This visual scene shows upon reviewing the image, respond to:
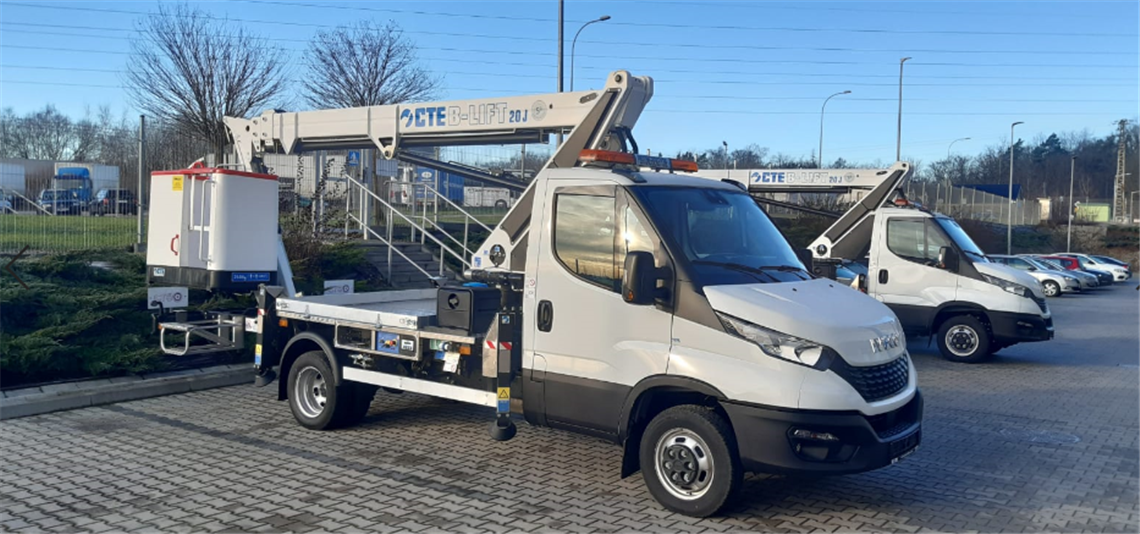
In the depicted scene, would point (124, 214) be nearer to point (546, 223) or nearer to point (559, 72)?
point (559, 72)

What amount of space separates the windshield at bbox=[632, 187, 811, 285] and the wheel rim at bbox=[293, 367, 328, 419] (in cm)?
393

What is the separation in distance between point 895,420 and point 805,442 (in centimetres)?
88

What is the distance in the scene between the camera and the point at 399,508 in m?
6.19

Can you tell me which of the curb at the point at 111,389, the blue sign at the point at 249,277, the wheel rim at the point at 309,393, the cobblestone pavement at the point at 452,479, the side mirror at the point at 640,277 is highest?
the side mirror at the point at 640,277

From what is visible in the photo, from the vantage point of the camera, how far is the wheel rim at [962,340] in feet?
45.0

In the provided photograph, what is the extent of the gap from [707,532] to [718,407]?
819 mm

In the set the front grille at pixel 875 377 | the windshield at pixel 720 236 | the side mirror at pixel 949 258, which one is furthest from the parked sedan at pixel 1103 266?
the front grille at pixel 875 377

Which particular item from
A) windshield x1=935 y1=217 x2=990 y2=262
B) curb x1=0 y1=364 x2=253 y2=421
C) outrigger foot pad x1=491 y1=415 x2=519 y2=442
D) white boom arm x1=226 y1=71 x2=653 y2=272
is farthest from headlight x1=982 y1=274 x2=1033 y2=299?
curb x1=0 y1=364 x2=253 y2=421

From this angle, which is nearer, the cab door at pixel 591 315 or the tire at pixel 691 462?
the tire at pixel 691 462

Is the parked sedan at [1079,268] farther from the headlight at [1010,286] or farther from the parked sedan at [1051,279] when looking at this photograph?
the headlight at [1010,286]

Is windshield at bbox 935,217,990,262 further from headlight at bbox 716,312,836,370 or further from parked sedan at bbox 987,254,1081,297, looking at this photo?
parked sedan at bbox 987,254,1081,297

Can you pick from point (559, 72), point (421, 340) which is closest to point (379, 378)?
point (421, 340)

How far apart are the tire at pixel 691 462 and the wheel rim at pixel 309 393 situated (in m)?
3.70

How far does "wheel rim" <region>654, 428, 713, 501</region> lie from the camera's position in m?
5.94
